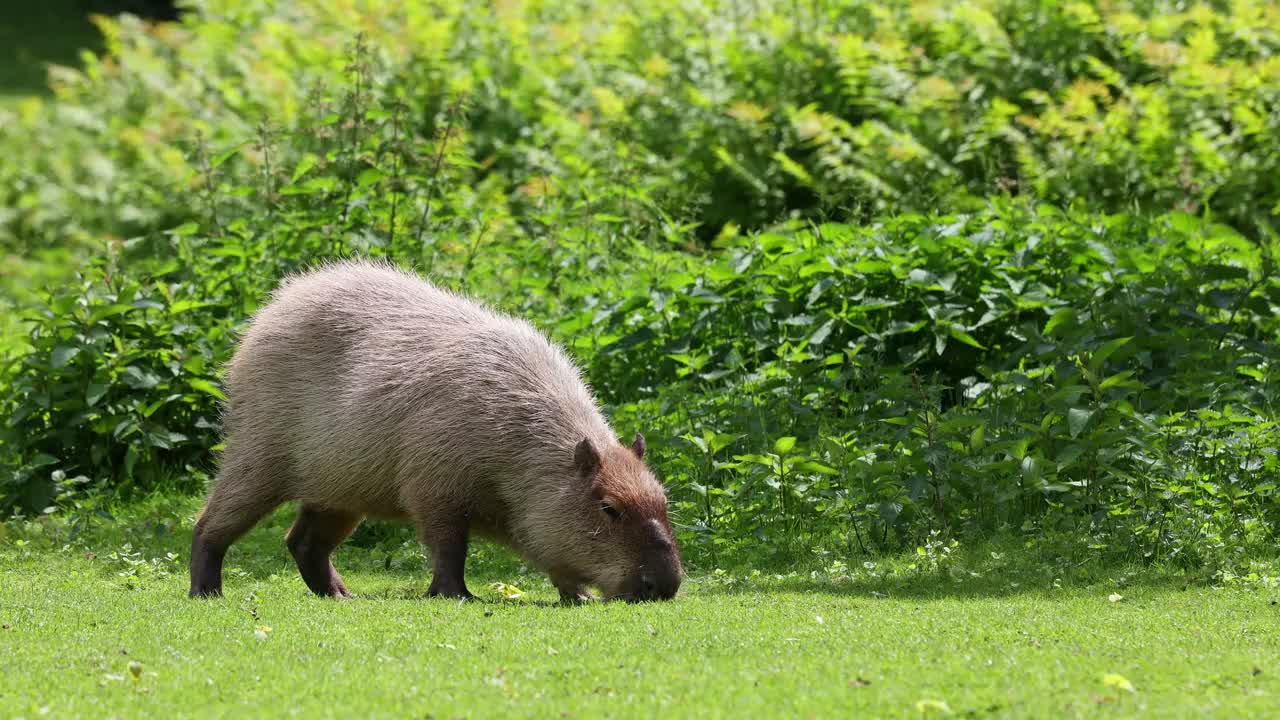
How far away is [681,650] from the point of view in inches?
→ 205

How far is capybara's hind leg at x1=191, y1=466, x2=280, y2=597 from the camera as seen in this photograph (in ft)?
24.3

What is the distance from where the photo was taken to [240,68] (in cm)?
1653

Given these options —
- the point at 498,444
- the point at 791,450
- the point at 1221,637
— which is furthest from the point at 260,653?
the point at 791,450

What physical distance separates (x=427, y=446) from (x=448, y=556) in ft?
1.67

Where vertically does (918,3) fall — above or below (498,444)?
above

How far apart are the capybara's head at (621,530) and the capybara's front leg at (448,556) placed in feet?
1.70

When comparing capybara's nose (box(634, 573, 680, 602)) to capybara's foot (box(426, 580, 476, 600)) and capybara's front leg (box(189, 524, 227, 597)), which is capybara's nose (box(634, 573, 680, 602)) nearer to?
capybara's foot (box(426, 580, 476, 600))

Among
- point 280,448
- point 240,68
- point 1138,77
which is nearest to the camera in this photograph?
point 280,448

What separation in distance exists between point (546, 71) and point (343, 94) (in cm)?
412

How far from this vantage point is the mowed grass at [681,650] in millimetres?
4367

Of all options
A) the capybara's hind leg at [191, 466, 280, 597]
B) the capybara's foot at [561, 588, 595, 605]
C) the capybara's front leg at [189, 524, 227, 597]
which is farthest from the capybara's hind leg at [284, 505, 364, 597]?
the capybara's foot at [561, 588, 595, 605]

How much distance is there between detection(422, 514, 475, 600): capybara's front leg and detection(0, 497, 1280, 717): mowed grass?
15cm

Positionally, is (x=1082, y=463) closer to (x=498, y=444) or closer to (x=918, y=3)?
(x=498, y=444)

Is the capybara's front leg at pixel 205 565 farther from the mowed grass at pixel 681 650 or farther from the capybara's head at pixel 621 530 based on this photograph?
the capybara's head at pixel 621 530
